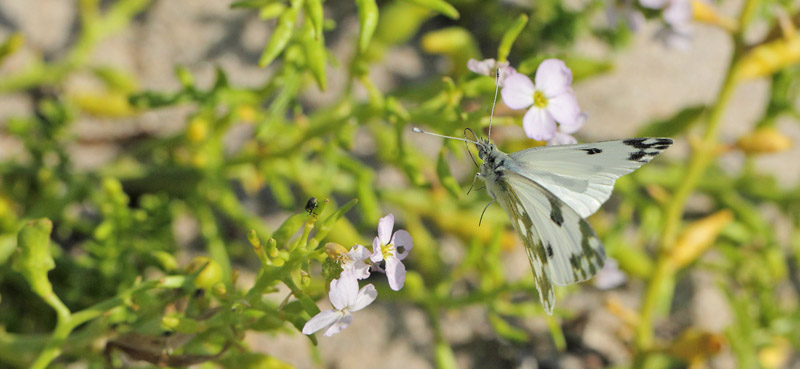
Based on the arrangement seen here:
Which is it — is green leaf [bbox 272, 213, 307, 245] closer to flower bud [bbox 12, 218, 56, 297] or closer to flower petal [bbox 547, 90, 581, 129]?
flower bud [bbox 12, 218, 56, 297]

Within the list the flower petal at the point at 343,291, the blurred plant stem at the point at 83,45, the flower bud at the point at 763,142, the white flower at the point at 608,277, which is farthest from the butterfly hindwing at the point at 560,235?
the blurred plant stem at the point at 83,45

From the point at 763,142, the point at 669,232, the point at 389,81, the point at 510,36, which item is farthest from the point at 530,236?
the point at 389,81

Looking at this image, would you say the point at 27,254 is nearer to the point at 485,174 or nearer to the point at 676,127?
the point at 485,174

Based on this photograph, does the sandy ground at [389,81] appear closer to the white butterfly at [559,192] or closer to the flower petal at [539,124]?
the white butterfly at [559,192]

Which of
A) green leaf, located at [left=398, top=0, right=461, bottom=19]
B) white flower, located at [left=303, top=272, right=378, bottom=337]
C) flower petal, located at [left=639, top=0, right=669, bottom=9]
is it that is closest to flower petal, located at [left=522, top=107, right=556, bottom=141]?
green leaf, located at [left=398, top=0, right=461, bottom=19]

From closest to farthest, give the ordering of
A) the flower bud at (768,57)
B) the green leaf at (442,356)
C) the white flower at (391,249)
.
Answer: the white flower at (391,249) < the green leaf at (442,356) < the flower bud at (768,57)

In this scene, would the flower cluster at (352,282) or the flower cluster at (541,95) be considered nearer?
the flower cluster at (352,282)
